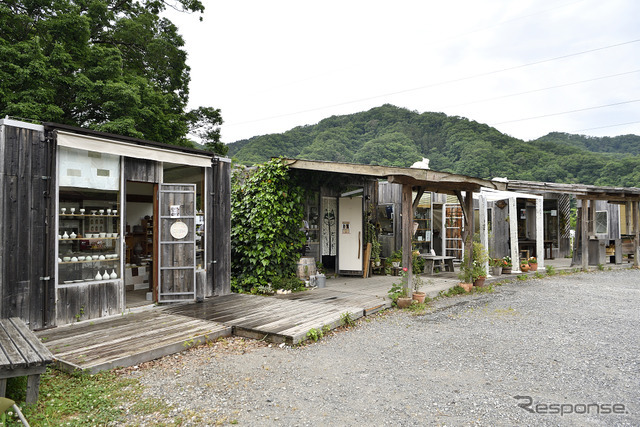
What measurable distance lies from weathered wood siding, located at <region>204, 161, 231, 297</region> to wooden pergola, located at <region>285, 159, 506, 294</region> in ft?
4.69

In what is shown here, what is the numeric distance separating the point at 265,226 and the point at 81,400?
4.57m

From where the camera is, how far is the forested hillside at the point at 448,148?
974 inches

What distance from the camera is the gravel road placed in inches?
113

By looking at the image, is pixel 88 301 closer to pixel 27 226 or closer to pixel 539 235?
pixel 27 226

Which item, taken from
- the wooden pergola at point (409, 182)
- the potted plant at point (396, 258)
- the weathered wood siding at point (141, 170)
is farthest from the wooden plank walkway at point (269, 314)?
the potted plant at point (396, 258)

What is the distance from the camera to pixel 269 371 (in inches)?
148

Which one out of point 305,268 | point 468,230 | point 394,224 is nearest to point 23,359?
point 305,268

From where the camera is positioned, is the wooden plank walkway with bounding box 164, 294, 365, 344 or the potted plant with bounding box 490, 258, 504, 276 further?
the potted plant with bounding box 490, 258, 504, 276

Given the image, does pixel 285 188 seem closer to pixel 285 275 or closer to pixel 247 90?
pixel 285 275

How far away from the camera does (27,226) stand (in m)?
4.49

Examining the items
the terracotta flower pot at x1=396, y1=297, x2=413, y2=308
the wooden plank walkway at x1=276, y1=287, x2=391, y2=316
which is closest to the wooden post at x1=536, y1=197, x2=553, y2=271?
the wooden plank walkway at x1=276, y1=287, x2=391, y2=316

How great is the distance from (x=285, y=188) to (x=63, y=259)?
3.96 m

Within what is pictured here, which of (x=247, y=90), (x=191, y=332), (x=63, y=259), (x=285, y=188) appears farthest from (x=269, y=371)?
(x=247, y=90)

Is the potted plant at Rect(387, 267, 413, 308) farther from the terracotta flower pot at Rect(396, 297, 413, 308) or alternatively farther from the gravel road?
the gravel road
